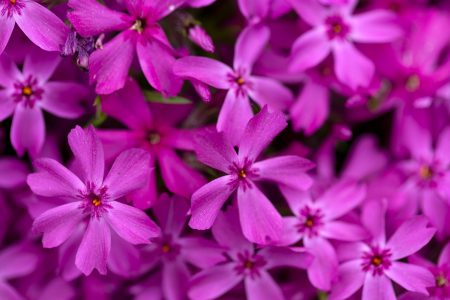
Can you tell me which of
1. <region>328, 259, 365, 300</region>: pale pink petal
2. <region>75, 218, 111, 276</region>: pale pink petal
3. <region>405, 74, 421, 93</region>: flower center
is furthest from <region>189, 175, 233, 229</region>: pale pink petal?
<region>405, 74, 421, 93</region>: flower center

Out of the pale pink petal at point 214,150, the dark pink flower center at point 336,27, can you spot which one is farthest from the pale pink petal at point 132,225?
the dark pink flower center at point 336,27

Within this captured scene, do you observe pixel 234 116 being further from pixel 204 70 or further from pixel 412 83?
pixel 412 83

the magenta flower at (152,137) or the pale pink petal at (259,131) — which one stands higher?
the magenta flower at (152,137)

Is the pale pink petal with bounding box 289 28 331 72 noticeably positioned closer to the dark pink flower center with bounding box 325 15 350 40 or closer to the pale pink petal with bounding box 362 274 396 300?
the dark pink flower center with bounding box 325 15 350 40

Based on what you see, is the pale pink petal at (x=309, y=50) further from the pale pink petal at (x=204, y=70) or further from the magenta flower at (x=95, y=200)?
the magenta flower at (x=95, y=200)

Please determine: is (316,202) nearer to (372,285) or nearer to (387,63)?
(372,285)

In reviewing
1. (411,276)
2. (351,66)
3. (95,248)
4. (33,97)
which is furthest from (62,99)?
(411,276)

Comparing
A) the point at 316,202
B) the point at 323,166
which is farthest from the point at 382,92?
the point at 316,202
